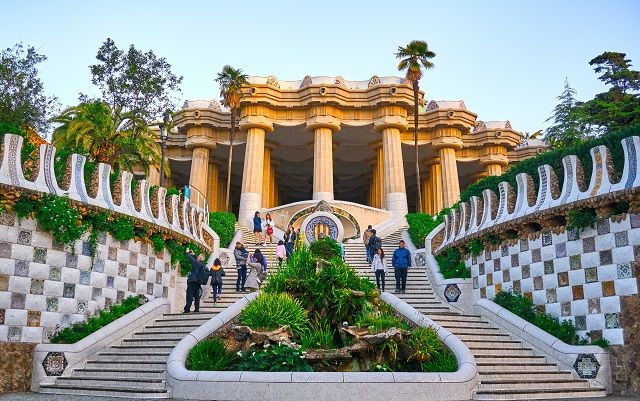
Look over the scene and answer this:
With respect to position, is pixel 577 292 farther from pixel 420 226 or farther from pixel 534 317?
pixel 420 226

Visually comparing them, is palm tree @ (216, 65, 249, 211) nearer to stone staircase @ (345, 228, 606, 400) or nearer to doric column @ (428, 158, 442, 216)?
doric column @ (428, 158, 442, 216)

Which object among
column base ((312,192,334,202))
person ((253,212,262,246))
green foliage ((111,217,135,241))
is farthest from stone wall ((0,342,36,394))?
column base ((312,192,334,202))

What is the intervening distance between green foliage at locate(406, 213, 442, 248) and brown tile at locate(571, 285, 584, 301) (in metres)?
12.4

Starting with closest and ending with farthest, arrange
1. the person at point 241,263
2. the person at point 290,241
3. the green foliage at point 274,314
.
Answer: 1. the green foliage at point 274,314
2. the person at point 241,263
3. the person at point 290,241

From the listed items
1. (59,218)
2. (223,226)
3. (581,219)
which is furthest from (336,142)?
(59,218)

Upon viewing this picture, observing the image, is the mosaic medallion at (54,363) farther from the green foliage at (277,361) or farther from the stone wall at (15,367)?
the green foliage at (277,361)

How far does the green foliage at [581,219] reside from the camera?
1508 centimetres

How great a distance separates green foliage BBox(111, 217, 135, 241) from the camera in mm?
17359

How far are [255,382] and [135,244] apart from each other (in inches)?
Result: 316

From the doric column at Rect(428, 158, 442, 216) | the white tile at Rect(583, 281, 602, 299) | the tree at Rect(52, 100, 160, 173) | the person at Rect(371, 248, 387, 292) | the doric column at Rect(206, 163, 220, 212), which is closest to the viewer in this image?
the white tile at Rect(583, 281, 602, 299)

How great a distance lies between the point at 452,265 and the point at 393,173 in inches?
825

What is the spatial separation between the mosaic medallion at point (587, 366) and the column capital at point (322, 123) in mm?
29381

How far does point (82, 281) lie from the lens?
16.1m

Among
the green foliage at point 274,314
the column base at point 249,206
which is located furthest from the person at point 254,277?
the column base at point 249,206
